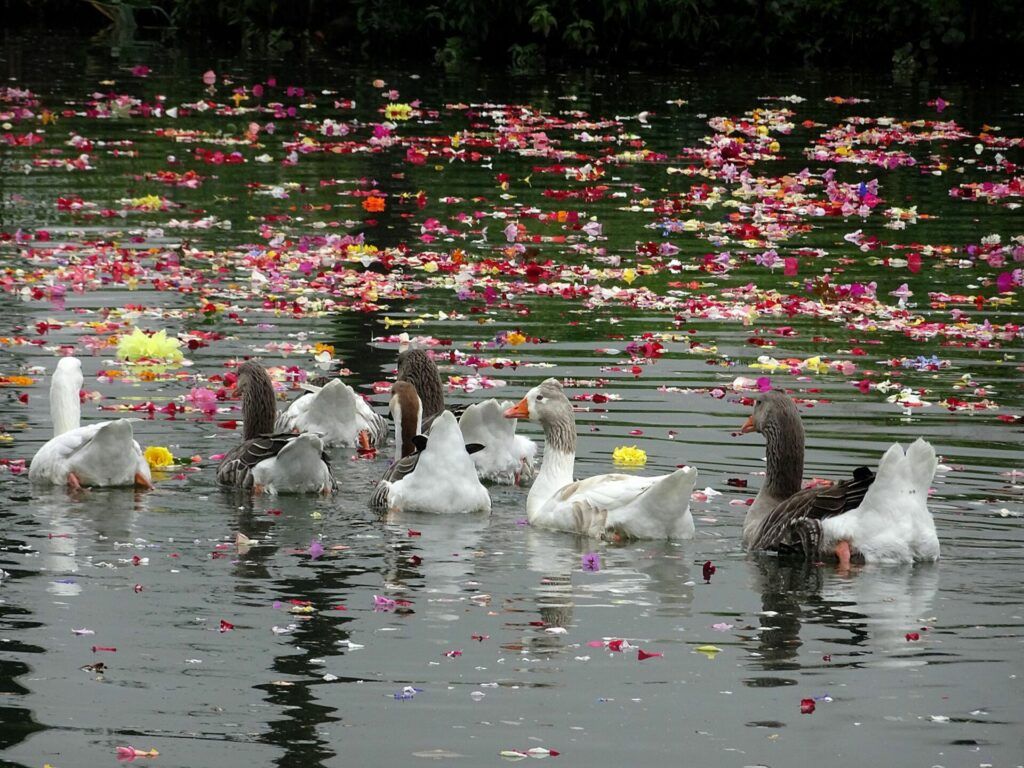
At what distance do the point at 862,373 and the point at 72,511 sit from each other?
6.16 metres

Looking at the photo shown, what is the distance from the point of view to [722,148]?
2627 cm

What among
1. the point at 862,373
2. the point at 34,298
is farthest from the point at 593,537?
the point at 34,298

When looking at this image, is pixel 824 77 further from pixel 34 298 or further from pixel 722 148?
pixel 34 298

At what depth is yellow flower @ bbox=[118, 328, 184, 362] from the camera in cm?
1392

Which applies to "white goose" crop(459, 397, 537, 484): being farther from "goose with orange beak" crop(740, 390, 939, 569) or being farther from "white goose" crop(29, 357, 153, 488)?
"white goose" crop(29, 357, 153, 488)

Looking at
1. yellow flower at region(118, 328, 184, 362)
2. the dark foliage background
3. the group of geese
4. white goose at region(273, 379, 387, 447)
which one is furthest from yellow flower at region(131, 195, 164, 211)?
the dark foliage background

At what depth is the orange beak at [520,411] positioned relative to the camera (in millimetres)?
11266

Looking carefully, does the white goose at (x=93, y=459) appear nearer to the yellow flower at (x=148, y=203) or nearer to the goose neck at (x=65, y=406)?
the goose neck at (x=65, y=406)

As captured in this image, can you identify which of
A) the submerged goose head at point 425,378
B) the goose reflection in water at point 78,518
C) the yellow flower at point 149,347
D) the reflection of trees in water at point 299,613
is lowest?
the reflection of trees in water at point 299,613

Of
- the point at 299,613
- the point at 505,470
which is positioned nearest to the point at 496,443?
the point at 505,470

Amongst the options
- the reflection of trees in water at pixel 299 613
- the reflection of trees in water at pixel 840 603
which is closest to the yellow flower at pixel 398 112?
the reflection of trees in water at pixel 299 613

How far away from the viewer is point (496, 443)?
1198 centimetres

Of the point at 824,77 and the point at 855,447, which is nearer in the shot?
the point at 855,447

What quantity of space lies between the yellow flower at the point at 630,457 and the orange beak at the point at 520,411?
74 centimetres
